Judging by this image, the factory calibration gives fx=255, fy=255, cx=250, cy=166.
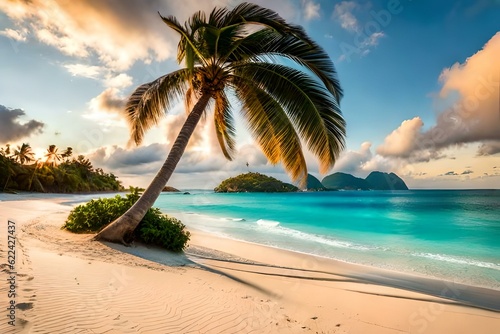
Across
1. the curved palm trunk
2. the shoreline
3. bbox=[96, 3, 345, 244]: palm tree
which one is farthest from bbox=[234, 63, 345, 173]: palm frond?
the shoreline

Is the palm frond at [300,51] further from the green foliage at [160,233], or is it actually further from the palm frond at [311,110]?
the green foliage at [160,233]

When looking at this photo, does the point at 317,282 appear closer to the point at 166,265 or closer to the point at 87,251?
the point at 166,265

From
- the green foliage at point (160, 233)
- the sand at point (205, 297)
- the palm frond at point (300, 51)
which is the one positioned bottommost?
the sand at point (205, 297)

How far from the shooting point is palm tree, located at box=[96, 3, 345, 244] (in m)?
6.90

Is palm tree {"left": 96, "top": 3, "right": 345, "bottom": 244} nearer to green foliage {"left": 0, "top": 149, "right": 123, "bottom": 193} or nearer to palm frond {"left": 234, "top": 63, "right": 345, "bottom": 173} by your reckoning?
palm frond {"left": 234, "top": 63, "right": 345, "bottom": 173}

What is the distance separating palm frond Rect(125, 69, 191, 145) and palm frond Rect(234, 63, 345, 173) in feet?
9.68

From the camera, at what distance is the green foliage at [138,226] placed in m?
7.67

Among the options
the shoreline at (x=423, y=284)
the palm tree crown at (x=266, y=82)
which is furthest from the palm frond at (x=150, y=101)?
the shoreline at (x=423, y=284)

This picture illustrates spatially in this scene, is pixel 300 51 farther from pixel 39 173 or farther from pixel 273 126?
pixel 39 173

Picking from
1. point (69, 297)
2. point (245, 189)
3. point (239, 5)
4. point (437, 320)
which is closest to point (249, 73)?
point (239, 5)

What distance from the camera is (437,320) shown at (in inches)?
187

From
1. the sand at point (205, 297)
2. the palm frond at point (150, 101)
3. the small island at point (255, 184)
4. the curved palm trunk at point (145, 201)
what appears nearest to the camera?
the sand at point (205, 297)

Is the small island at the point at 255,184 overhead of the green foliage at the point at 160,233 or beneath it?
overhead

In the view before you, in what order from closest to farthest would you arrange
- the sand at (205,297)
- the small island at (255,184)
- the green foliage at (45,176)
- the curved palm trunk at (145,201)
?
the sand at (205,297) < the curved palm trunk at (145,201) < the green foliage at (45,176) < the small island at (255,184)
